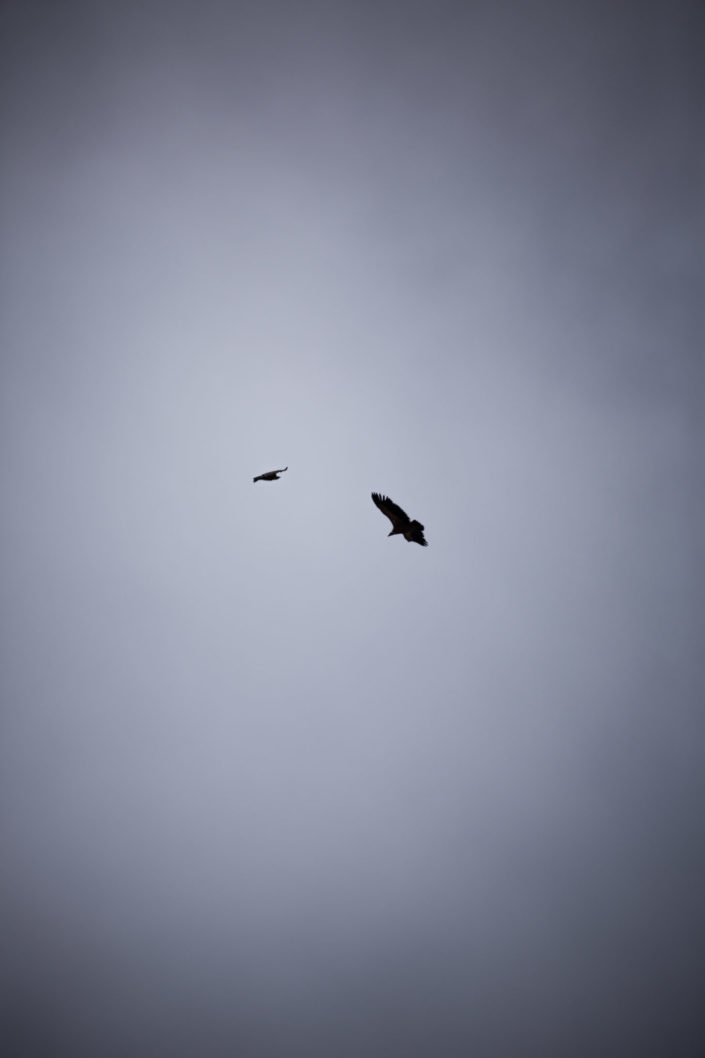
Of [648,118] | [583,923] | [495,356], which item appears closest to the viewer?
[648,118]

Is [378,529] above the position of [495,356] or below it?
below

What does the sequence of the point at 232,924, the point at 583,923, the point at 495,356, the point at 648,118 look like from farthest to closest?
the point at 232,924 → the point at 583,923 → the point at 495,356 → the point at 648,118

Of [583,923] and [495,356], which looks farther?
[583,923]

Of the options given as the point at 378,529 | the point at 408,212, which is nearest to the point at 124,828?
the point at 378,529

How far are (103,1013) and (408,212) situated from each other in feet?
14.5

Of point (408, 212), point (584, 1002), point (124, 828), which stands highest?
point (408, 212)

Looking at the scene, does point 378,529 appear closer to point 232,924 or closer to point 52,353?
point 52,353

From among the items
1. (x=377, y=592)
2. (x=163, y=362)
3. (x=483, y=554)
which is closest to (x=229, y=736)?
(x=377, y=592)

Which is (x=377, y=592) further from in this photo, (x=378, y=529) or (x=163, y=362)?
(x=163, y=362)

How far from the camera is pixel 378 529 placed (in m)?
3.24

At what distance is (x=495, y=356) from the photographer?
3.11 m

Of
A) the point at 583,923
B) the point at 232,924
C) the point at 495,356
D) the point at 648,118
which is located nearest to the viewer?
the point at 648,118

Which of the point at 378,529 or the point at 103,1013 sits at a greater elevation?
the point at 378,529

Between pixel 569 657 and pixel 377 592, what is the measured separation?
0.96 m
